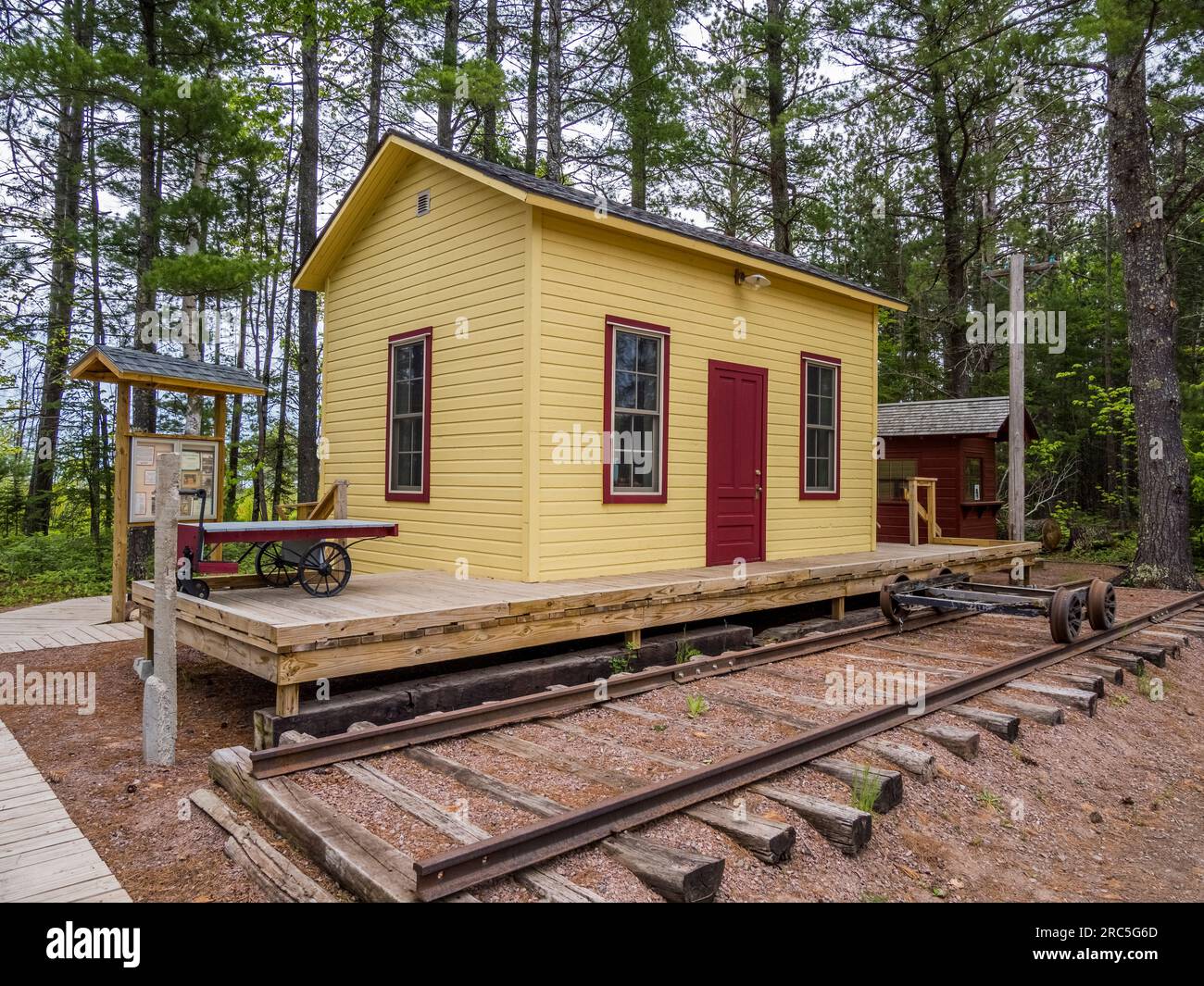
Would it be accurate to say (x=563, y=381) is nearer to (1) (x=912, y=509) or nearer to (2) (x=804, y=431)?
(2) (x=804, y=431)

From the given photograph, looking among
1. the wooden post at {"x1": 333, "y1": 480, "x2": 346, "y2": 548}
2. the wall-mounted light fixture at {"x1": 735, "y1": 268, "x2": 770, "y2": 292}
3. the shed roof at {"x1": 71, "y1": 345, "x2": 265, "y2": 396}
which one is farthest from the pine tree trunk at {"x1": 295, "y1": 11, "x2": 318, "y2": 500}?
the wall-mounted light fixture at {"x1": 735, "y1": 268, "x2": 770, "y2": 292}

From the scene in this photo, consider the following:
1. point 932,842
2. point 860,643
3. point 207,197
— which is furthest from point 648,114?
point 932,842

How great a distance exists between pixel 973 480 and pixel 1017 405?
3309 mm

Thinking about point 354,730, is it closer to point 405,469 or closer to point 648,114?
point 405,469

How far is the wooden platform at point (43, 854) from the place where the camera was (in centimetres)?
316

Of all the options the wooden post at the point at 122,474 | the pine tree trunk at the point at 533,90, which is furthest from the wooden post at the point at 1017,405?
the wooden post at the point at 122,474

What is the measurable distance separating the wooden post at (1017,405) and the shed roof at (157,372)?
11652 millimetres

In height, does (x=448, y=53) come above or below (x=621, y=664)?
above

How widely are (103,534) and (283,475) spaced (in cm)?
854

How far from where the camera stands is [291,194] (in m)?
23.6

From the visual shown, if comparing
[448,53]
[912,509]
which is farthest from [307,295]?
[912,509]

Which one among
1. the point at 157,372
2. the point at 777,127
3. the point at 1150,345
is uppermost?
the point at 777,127

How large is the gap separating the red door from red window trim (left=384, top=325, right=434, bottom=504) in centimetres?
324

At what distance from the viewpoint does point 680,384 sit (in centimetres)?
875
